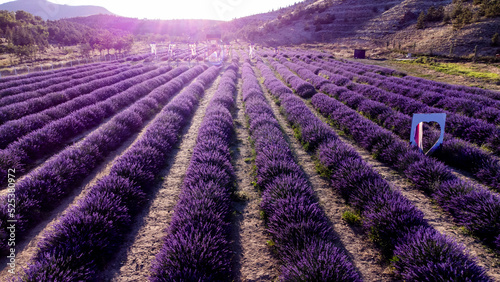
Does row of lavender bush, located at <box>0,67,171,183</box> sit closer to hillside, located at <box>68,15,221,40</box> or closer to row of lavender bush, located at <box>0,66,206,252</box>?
row of lavender bush, located at <box>0,66,206,252</box>

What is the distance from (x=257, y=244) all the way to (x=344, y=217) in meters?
1.60

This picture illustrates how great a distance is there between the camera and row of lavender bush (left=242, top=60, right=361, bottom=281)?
2395 millimetres

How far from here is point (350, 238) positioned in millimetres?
3416

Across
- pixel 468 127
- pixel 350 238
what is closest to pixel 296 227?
pixel 350 238

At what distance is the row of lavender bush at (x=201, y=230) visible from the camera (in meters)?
2.53

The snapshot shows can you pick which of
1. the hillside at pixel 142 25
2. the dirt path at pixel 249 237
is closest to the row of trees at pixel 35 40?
the dirt path at pixel 249 237

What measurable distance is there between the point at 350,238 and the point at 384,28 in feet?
189

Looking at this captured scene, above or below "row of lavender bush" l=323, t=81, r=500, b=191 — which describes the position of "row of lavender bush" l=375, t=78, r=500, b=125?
above

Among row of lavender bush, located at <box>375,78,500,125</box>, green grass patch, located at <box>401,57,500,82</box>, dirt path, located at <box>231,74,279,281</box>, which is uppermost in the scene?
green grass patch, located at <box>401,57,500,82</box>

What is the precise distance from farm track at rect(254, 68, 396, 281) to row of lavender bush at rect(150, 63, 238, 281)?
1.75m

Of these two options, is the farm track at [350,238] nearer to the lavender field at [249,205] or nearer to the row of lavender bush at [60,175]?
the lavender field at [249,205]

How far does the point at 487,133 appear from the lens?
635 centimetres

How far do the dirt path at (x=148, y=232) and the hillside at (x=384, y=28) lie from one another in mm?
34370

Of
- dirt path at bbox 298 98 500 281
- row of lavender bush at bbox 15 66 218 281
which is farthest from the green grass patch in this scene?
row of lavender bush at bbox 15 66 218 281
